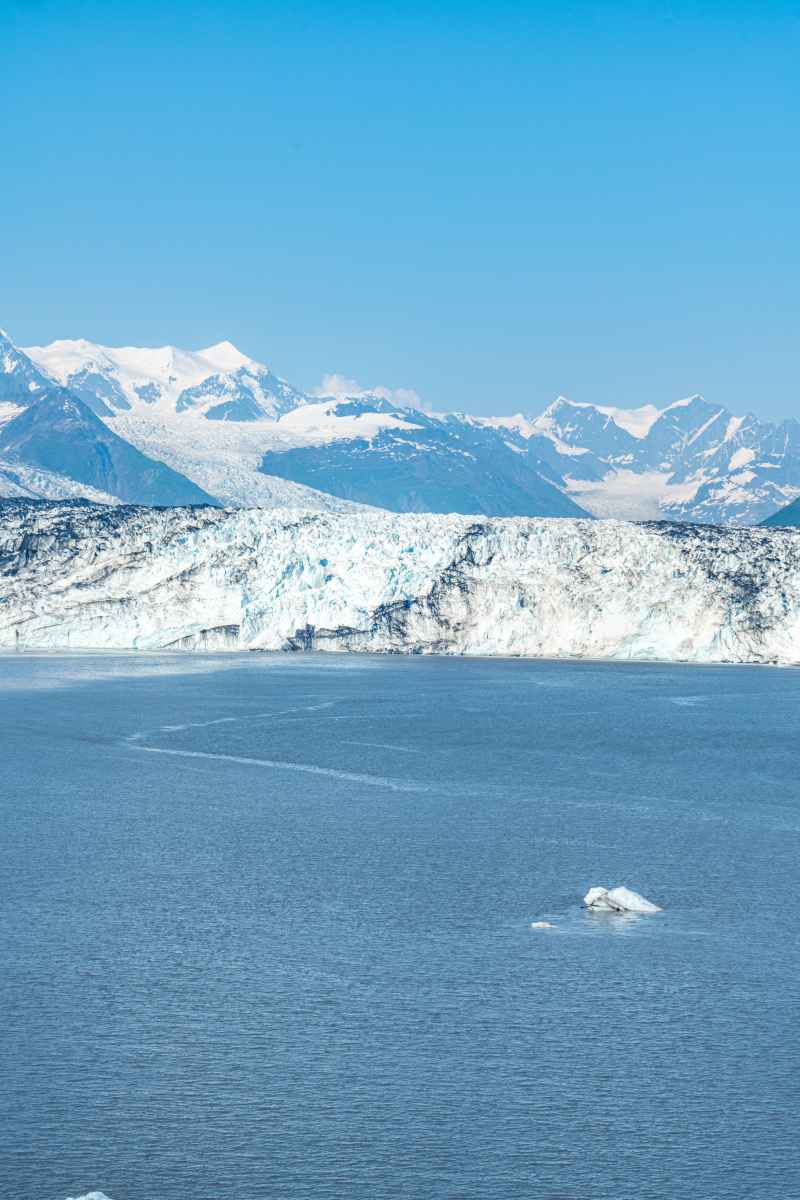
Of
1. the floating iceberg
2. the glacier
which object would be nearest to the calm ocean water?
the floating iceberg

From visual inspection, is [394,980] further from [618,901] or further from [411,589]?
[411,589]

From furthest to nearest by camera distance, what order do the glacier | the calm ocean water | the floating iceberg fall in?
the glacier
the floating iceberg
the calm ocean water

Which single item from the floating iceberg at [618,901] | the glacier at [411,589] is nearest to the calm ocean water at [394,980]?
the floating iceberg at [618,901]

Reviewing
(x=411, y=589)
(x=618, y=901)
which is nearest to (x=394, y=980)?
(x=618, y=901)

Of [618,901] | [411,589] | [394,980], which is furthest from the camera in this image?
[411,589]

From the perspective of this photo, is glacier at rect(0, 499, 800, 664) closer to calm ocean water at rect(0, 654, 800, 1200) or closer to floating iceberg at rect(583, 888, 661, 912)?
calm ocean water at rect(0, 654, 800, 1200)

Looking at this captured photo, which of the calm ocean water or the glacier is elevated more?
the glacier
